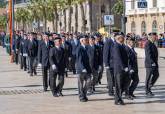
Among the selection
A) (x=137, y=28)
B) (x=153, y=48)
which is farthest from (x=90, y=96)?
(x=137, y=28)

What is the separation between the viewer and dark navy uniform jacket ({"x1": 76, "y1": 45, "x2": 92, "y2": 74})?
53.0ft

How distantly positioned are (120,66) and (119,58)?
0.72 feet

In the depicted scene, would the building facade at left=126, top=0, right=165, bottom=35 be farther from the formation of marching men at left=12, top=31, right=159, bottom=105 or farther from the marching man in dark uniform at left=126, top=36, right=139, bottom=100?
the marching man in dark uniform at left=126, top=36, right=139, bottom=100

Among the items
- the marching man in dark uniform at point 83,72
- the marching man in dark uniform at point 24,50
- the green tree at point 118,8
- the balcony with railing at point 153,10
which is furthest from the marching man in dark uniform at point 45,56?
the green tree at point 118,8

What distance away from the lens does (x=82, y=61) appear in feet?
53.2

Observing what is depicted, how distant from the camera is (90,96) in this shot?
57.2 feet

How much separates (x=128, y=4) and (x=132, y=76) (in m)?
71.3

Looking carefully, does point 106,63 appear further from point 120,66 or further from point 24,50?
point 24,50

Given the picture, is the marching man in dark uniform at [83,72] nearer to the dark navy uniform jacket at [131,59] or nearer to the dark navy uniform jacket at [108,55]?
the dark navy uniform jacket at [108,55]

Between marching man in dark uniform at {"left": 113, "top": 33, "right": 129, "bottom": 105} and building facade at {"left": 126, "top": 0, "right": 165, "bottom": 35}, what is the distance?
59.0m

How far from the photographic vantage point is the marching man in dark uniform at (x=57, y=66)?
17.3 m

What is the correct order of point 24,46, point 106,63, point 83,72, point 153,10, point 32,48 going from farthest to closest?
point 153,10, point 24,46, point 32,48, point 106,63, point 83,72

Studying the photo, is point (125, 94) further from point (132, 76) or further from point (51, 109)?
point (51, 109)

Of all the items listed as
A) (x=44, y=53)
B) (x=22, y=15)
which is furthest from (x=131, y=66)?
(x=22, y=15)
